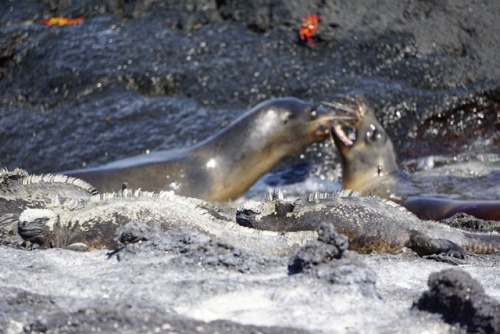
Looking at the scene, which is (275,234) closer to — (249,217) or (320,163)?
(249,217)

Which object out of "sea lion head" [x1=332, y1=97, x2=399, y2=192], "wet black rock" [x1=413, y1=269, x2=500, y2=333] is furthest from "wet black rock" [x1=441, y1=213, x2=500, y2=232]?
"sea lion head" [x1=332, y1=97, x2=399, y2=192]

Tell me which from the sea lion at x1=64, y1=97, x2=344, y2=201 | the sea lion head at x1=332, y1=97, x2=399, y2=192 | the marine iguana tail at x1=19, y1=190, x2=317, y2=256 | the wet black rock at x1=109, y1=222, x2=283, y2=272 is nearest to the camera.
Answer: the wet black rock at x1=109, y1=222, x2=283, y2=272

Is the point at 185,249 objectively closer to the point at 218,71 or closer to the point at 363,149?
the point at 363,149

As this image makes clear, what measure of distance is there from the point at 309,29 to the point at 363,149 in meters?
2.03

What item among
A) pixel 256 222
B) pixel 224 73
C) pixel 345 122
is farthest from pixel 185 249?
pixel 224 73

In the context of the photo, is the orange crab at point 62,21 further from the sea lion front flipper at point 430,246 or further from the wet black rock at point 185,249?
the wet black rock at point 185,249

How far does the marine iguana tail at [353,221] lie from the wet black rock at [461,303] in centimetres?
148

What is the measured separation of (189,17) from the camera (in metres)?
12.4

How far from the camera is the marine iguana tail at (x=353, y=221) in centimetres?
465

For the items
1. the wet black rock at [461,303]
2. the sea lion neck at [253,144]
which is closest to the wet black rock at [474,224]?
the wet black rock at [461,303]

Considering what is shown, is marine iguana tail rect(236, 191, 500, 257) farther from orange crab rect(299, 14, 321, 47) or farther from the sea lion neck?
orange crab rect(299, 14, 321, 47)

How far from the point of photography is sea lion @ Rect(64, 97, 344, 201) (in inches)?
361

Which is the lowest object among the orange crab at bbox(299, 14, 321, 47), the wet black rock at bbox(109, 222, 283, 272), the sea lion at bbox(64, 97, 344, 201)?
the sea lion at bbox(64, 97, 344, 201)

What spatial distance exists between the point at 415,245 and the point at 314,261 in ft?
4.57
